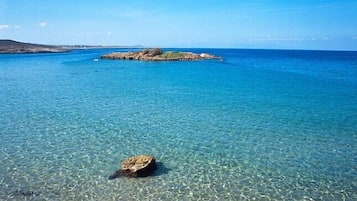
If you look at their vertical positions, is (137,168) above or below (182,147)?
above

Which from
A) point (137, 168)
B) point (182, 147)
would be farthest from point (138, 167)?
point (182, 147)

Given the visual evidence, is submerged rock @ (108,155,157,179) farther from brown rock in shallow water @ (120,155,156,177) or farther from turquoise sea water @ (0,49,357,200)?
turquoise sea water @ (0,49,357,200)

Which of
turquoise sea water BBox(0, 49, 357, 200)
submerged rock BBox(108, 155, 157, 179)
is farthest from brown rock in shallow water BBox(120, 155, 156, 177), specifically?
turquoise sea water BBox(0, 49, 357, 200)

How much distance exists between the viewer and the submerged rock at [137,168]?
15523 mm

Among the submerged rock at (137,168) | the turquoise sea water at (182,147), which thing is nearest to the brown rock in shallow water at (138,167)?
the submerged rock at (137,168)

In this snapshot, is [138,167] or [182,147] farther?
[182,147]

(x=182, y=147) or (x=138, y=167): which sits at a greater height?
(x=138, y=167)

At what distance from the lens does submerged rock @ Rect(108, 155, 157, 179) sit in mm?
15523

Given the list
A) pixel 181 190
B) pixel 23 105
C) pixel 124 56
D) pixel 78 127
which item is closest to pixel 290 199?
pixel 181 190

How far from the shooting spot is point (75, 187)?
47.5 feet

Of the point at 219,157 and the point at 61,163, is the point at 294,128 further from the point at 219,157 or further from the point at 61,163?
the point at 61,163

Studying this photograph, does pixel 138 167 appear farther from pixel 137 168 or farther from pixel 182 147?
pixel 182 147

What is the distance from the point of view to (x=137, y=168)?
15.5 meters

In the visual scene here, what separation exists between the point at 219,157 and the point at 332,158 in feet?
19.8
